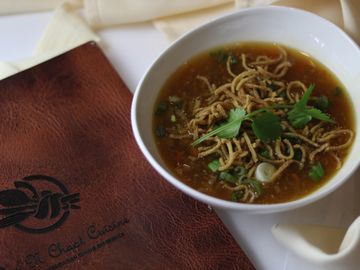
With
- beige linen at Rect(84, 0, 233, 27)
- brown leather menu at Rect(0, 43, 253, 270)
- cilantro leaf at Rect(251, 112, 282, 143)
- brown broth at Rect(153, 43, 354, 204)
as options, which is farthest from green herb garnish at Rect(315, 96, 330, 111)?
beige linen at Rect(84, 0, 233, 27)

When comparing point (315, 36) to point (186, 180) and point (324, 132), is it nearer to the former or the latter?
point (324, 132)

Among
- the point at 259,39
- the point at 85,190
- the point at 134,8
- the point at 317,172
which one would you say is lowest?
the point at 317,172

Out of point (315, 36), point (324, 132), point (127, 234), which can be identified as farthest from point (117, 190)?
point (315, 36)

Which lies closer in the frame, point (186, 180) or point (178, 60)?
point (186, 180)

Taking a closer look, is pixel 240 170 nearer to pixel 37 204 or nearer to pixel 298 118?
pixel 298 118

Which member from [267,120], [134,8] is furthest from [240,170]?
[134,8]

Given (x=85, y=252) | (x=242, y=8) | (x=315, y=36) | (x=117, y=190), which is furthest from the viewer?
(x=242, y=8)
